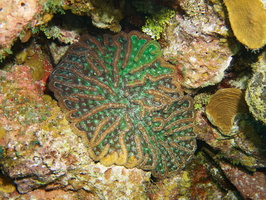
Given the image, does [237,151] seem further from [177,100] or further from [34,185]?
[34,185]

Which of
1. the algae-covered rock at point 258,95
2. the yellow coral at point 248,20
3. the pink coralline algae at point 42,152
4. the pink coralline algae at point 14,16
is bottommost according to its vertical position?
the pink coralline algae at point 42,152

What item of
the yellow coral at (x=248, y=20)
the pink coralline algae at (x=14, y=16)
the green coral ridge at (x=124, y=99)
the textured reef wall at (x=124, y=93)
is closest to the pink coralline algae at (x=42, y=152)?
the textured reef wall at (x=124, y=93)

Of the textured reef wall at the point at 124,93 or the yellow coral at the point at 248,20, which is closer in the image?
the yellow coral at the point at 248,20

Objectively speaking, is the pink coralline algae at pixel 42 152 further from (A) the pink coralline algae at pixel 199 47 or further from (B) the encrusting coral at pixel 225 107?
(A) the pink coralline algae at pixel 199 47

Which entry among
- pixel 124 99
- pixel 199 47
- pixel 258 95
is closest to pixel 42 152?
pixel 124 99

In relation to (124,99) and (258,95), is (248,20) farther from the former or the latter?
(124,99)

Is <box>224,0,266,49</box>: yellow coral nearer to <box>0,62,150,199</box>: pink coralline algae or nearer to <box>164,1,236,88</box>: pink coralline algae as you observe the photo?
<box>164,1,236,88</box>: pink coralline algae

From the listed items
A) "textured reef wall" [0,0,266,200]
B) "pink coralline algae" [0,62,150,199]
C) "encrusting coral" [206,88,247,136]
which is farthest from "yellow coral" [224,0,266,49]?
"pink coralline algae" [0,62,150,199]
